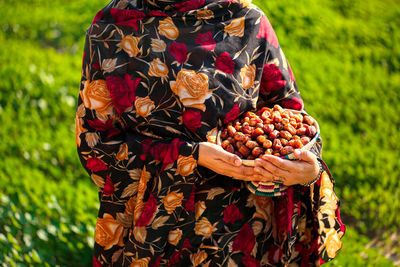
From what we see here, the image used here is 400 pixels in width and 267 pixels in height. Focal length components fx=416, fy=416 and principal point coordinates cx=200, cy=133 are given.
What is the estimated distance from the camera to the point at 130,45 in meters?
1.96

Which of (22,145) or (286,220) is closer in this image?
(286,220)

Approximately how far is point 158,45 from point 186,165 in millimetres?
580

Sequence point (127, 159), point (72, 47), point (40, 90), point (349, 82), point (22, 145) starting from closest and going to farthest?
point (127, 159) → point (22, 145) → point (40, 90) → point (349, 82) → point (72, 47)

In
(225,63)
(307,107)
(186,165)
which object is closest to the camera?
(186,165)

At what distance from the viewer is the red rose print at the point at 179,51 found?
1960 mm

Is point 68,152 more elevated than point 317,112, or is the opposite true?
point 68,152

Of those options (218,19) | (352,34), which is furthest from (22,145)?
(352,34)

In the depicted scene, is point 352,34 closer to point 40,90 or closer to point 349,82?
point 349,82

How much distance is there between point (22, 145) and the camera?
13.1ft

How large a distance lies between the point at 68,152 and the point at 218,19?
2.54 metres

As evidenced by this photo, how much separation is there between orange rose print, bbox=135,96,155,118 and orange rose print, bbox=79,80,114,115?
14cm

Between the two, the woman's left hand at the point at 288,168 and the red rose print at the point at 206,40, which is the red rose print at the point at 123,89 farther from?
the woman's left hand at the point at 288,168


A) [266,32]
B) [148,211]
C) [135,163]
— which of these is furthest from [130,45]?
[148,211]

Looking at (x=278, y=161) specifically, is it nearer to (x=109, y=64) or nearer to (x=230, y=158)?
(x=230, y=158)
